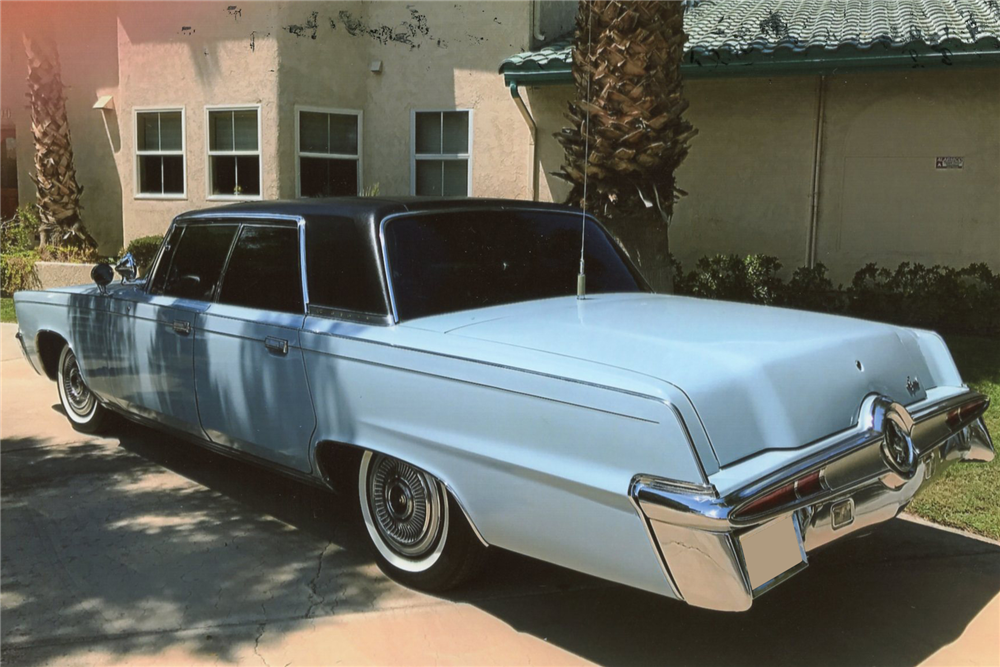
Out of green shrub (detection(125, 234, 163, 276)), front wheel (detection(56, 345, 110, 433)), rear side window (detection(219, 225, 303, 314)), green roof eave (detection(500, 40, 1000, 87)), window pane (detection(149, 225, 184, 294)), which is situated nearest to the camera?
rear side window (detection(219, 225, 303, 314))

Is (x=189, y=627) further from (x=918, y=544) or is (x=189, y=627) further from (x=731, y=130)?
(x=731, y=130)

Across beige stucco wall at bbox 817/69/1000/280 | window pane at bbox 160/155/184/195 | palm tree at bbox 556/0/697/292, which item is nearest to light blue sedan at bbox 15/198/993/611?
palm tree at bbox 556/0/697/292

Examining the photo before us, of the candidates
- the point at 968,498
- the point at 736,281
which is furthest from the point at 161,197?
the point at 968,498

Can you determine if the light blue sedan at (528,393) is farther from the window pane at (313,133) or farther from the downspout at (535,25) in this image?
the downspout at (535,25)

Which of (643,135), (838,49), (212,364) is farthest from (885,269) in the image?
(212,364)

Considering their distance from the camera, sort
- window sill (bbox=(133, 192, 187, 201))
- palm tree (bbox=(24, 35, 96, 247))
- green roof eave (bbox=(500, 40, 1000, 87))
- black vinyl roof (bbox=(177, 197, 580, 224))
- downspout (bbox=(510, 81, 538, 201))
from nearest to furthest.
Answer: black vinyl roof (bbox=(177, 197, 580, 224)) < green roof eave (bbox=(500, 40, 1000, 87)) < downspout (bbox=(510, 81, 538, 201)) < window sill (bbox=(133, 192, 187, 201)) < palm tree (bbox=(24, 35, 96, 247))

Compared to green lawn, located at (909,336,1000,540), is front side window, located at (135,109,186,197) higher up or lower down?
higher up

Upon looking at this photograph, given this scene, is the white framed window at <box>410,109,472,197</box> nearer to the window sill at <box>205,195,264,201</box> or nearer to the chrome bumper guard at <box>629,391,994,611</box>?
the window sill at <box>205,195,264,201</box>

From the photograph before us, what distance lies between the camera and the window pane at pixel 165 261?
17.1 ft

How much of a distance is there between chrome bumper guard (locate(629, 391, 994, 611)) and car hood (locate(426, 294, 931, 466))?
0.12 meters

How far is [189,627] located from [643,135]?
16.1 ft

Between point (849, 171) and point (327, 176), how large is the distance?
7.25m

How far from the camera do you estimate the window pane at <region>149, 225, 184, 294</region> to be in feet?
17.1

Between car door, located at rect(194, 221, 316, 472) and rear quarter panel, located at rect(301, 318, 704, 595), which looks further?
car door, located at rect(194, 221, 316, 472)
